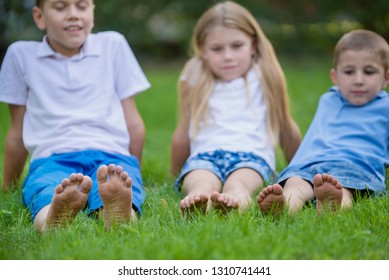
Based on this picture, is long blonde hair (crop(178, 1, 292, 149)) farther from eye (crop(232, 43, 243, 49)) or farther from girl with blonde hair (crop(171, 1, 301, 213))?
eye (crop(232, 43, 243, 49))

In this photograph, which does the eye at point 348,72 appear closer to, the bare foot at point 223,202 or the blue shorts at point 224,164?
the blue shorts at point 224,164

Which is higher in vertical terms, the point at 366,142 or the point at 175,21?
the point at 175,21

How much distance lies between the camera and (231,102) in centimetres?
412

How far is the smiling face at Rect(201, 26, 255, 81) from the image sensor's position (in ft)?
13.6

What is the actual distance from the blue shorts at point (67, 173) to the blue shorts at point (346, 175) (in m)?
0.81

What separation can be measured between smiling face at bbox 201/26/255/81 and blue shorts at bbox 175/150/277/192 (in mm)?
608

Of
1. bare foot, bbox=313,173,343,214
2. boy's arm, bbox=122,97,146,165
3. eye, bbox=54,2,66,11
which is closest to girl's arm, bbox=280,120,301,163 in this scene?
boy's arm, bbox=122,97,146,165

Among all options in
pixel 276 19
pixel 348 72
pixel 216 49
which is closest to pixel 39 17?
pixel 216 49

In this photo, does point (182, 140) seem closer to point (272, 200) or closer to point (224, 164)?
point (224, 164)

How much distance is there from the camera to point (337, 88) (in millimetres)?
3865
